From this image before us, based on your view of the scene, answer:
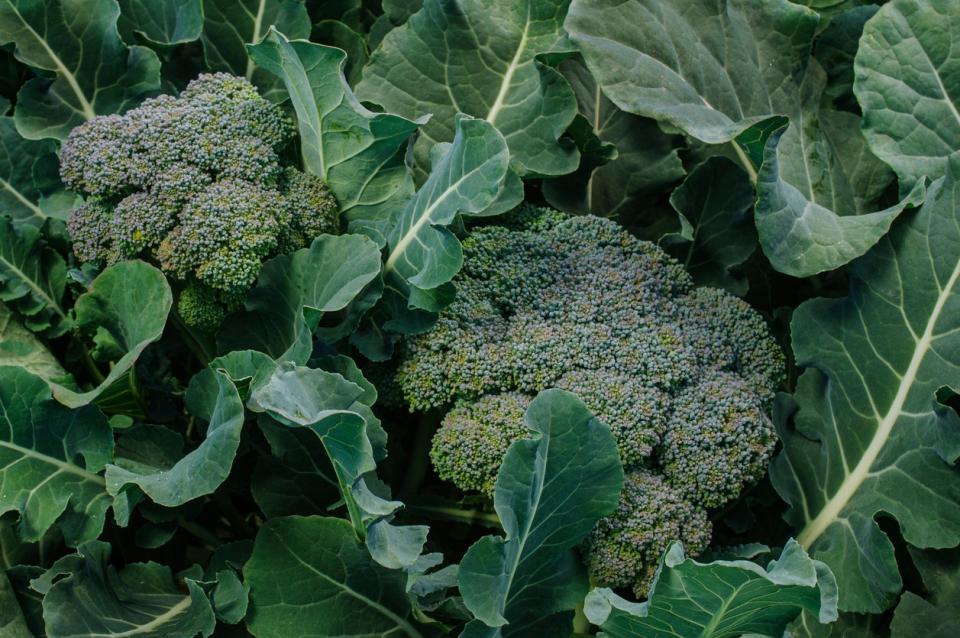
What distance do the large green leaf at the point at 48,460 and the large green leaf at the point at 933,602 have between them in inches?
33.6

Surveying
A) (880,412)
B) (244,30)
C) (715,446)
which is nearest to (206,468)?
(715,446)

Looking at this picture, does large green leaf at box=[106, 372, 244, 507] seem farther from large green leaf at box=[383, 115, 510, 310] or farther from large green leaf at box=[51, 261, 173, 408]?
large green leaf at box=[383, 115, 510, 310]

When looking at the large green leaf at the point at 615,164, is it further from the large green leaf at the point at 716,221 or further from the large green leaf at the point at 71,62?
the large green leaf at the point at 71,62

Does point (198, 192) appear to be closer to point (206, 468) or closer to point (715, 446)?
point (206, 468)

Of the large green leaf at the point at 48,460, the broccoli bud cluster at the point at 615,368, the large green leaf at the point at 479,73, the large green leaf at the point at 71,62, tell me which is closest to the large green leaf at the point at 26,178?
the large green leaf at the point at 71,62

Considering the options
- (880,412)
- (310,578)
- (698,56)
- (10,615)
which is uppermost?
(698,56)

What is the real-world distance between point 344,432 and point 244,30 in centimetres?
66

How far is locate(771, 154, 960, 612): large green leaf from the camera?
992 mm

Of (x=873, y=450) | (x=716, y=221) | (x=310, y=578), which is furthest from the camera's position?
(x=716, y=221)

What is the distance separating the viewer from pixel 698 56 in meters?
1.12

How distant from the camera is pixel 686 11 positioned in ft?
3.74

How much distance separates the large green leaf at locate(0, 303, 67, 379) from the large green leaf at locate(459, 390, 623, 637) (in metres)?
0.55

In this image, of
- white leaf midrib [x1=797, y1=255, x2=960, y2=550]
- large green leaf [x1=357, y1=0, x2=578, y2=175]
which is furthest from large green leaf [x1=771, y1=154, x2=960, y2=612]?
large green leaf [x1=357, y1=0, x2=578, y2=175]

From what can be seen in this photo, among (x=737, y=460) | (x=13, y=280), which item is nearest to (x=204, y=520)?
(x=13, y=280)
